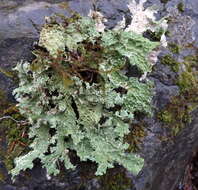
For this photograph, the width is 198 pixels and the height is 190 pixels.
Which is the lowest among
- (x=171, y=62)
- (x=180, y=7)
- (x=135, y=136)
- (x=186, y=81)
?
(x=135, y=136)

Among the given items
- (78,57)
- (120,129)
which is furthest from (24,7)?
(120,129)

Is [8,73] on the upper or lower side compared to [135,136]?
upper

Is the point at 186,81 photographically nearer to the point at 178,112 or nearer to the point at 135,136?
the point at 178,112

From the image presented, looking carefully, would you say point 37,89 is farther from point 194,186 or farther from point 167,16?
point 194,186

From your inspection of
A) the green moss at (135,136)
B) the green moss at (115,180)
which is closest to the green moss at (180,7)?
the green moss at (135,136)

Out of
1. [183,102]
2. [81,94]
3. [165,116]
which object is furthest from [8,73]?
[183,102]
